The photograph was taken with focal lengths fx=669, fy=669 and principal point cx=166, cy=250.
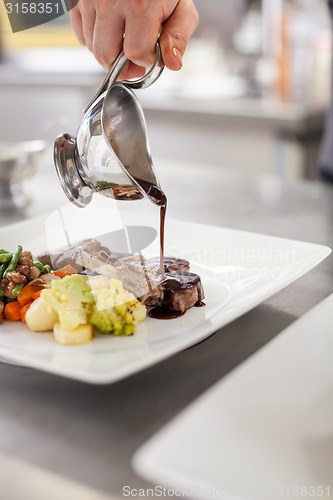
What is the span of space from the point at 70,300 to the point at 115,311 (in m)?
0.05

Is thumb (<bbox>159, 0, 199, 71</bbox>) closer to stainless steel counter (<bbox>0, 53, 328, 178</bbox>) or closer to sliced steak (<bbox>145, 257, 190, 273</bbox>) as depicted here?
sliced steak (<bbox>145, 257, 190, 273</bbox>)

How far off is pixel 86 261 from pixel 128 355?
0.20 metres

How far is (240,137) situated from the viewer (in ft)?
9.58

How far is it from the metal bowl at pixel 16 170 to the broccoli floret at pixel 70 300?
73 centimetres

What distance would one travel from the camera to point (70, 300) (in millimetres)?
774

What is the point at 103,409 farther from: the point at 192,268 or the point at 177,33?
the point at 177,33

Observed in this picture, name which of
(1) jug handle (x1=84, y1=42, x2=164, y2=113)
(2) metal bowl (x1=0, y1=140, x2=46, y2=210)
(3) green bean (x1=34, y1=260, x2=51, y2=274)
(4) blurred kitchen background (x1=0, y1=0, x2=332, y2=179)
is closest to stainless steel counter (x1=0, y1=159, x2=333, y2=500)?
(3) green bean (x1=34, y1=260, x2=51, y2=274)

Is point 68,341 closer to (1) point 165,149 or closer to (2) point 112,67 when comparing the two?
(2) point 112,67

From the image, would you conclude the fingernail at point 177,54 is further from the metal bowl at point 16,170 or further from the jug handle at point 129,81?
the metal bowl at point 16,170

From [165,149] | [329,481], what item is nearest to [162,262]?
[329,481]

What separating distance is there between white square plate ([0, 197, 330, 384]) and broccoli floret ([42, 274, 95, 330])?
1.2 inches

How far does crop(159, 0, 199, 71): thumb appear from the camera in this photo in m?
0.92

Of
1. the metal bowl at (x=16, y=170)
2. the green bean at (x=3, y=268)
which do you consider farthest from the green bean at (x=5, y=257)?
the metal bowl at (x=16, y=170)

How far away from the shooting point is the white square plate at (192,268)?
71cm
